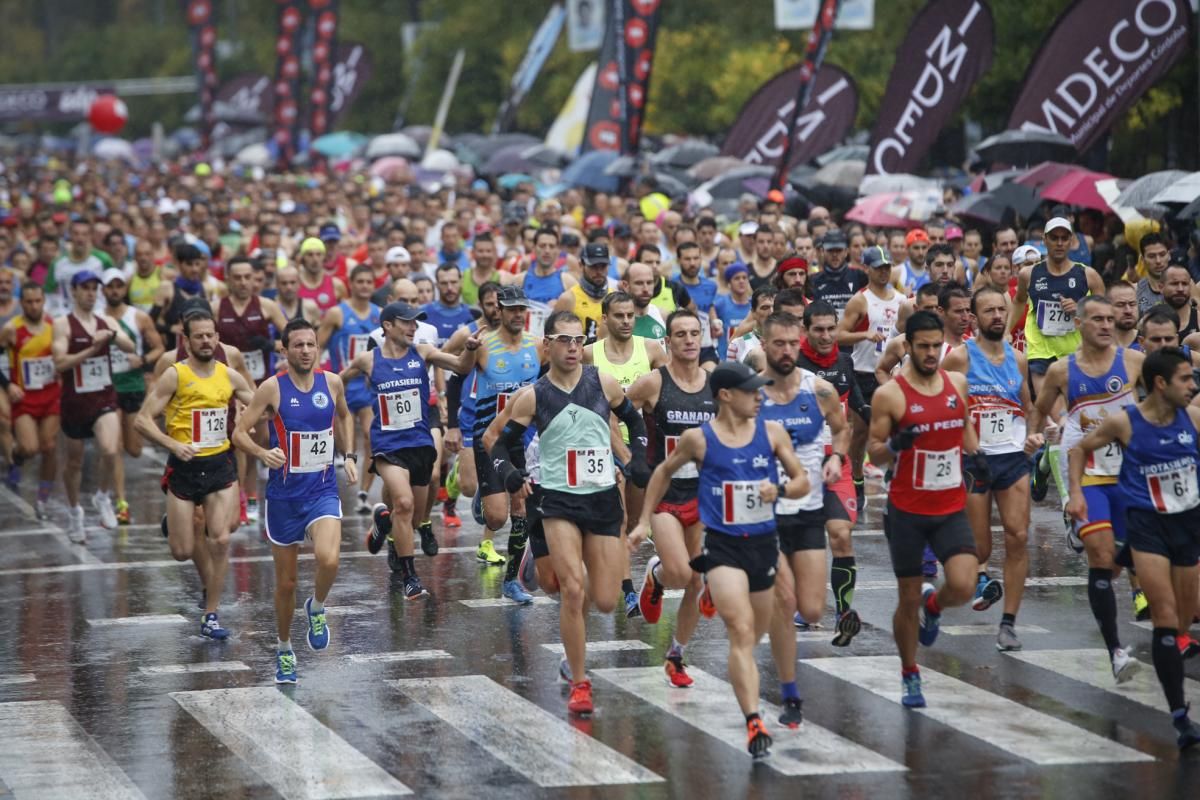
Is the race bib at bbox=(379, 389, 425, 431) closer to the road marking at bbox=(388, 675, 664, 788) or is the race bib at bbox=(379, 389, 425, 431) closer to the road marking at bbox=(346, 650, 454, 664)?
the road marking at bbox=(346, 650, 454, 664)

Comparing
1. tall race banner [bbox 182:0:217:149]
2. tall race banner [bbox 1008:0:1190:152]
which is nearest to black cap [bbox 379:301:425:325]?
tall race banner [bbox 1008:0:1190:152]

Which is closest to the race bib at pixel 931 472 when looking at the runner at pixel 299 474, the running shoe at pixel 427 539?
the runner at pixel 299 474

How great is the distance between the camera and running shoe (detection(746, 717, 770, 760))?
9398mm

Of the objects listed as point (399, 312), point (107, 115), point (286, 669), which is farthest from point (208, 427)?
point (107, 115)

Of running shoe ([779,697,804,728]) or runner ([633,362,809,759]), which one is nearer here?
runner ([633,362,809,759])

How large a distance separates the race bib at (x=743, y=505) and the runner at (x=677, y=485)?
1.08 m

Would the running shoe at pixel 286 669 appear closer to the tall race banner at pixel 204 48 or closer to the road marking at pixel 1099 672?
the road marking at pixel 1099 672

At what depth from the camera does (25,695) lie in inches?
445

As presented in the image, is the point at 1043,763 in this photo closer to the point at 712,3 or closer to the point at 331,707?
the point at 331,707

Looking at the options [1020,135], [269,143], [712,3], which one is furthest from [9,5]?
[1020,135]

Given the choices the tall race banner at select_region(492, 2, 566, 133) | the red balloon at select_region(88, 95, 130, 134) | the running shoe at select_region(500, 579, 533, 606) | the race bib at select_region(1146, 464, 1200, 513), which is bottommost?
the running shoe at select_region(500, 579, 533, 606)

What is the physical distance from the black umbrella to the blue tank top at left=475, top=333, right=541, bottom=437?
437 inches

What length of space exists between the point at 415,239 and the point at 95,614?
25.8ft

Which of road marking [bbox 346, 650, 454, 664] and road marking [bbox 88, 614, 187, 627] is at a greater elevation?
road marking [bbox 88, 614, 187, 627]
